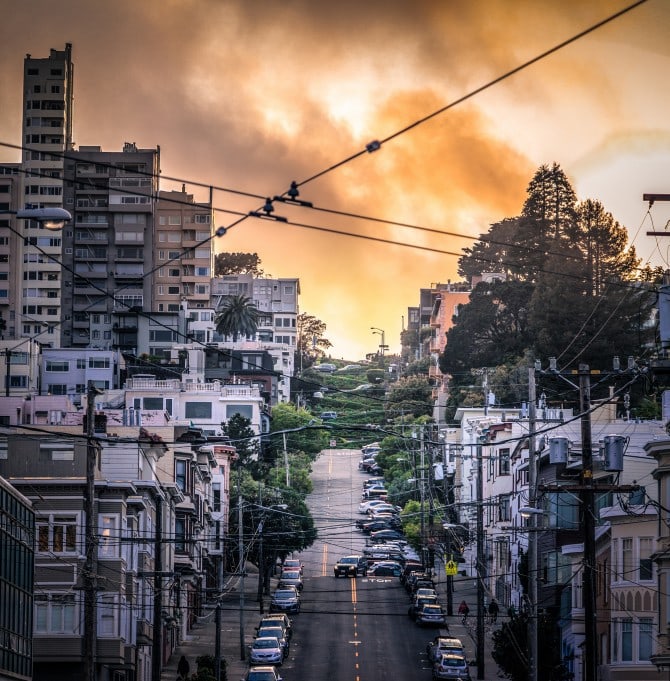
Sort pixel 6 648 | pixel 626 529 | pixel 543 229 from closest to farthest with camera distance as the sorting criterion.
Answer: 1. pixel 6 648
2. pixel 626 529
3. pixel 543 229

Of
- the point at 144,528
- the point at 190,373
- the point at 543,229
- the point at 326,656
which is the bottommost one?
the point at 326,656

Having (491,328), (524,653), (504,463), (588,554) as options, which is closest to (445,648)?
(524,653)

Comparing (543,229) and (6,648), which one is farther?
(543,229)

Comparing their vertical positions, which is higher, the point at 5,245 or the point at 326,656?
the point at 5,245

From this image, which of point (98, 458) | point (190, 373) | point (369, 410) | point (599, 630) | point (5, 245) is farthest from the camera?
point (5, 245)

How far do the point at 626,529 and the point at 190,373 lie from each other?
102473mm

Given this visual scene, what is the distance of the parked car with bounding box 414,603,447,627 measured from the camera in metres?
86.8

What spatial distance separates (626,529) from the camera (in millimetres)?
61188

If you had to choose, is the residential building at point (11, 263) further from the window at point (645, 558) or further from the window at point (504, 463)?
the window at point (645, 558)

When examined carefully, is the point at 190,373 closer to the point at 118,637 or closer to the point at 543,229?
the point at 543,229

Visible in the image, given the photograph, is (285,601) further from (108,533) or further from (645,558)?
(645,558)

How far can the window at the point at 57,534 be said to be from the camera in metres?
66.2

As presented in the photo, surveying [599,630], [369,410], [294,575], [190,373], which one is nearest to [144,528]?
[599,630]

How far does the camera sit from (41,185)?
634 ft
